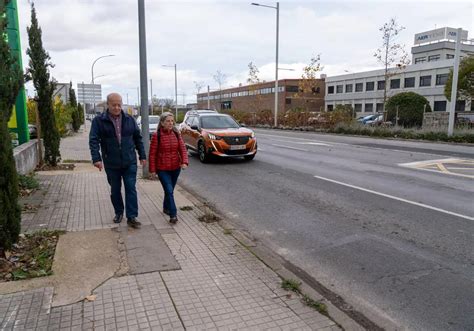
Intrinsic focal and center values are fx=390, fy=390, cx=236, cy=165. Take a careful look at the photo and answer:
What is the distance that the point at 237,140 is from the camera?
12727 mm

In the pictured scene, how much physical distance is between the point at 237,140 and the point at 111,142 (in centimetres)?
754

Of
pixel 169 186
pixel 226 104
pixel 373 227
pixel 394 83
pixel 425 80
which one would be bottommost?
pixel 373 227

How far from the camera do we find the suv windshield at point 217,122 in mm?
13672

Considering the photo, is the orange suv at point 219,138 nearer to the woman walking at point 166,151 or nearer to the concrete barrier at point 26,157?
the concrete barrier at point 26,157

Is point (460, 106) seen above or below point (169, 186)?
above

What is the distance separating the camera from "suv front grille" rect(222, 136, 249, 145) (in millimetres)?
12593

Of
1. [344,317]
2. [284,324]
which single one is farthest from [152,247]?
[344,317]

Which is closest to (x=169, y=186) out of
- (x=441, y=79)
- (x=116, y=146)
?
(x=116, y=146)

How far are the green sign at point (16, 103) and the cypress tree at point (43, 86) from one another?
0.40 meters

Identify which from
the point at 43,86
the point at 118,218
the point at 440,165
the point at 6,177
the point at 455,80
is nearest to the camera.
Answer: the point at 6,177

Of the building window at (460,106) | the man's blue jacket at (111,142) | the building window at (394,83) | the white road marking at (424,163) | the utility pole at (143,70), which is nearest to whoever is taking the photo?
the man's blue jacket at (111,142)

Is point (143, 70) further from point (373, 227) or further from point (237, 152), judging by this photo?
point (373, 227)

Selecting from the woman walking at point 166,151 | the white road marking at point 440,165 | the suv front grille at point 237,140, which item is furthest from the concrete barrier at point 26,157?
the white road marking at point 440,165

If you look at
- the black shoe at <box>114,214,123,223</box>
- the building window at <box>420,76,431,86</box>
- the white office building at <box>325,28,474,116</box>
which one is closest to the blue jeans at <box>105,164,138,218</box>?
the black shoe at <box>114,214,123,223</box>
